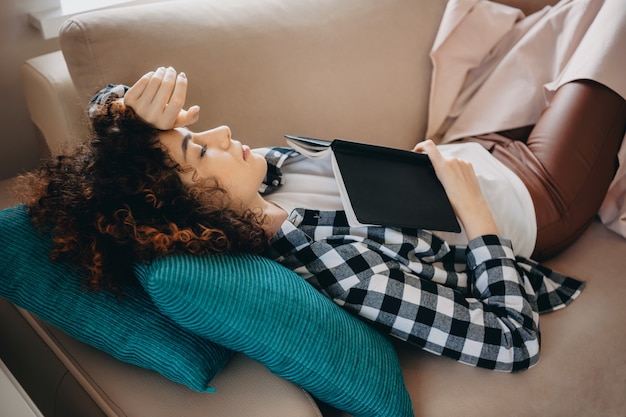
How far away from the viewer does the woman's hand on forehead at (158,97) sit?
954mm

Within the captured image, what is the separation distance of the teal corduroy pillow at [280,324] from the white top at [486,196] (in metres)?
0.31

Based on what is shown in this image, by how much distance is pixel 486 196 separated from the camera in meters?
1.31

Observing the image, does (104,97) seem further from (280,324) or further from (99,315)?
(280,324)

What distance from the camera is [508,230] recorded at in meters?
1.28

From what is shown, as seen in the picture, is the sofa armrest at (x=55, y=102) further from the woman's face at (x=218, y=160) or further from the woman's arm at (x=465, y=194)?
the woman's arm at (x=465, y=194)

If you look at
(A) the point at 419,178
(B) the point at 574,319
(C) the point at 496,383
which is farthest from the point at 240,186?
(B) the point at 574,319

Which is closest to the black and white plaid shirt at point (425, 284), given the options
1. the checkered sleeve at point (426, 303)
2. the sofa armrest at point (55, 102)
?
the checkered sleeve at point (426, 303)

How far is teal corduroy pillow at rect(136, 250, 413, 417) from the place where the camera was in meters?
0.79

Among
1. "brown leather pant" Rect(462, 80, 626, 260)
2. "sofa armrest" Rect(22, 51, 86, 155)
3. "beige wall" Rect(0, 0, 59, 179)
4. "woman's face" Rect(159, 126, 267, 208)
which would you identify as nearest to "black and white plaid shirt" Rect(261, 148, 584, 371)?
"woman's face" Rect(159, 126, 267, 208)

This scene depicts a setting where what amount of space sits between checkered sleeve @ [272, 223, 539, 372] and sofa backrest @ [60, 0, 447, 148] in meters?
0.41

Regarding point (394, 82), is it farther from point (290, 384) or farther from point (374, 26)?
point (290, 384)

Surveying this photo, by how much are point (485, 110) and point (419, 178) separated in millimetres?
459

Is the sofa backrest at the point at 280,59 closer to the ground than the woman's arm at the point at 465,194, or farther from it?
farther from it

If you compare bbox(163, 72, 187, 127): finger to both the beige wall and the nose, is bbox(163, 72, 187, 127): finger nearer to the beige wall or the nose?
the nose
